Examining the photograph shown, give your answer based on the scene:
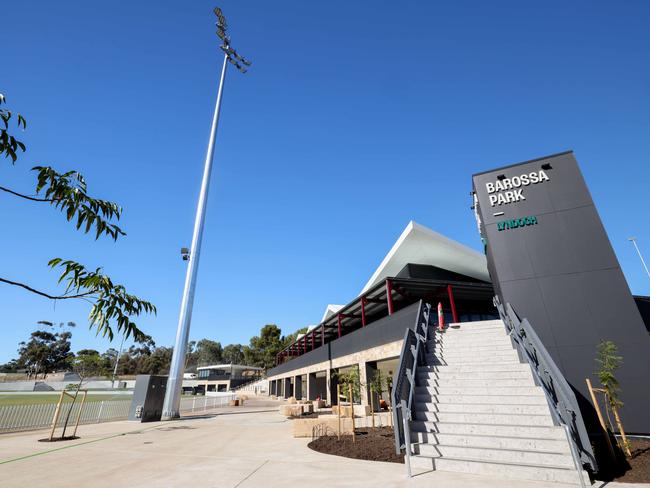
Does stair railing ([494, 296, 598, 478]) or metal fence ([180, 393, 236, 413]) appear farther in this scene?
metal fence ([180, 393, 236, 413])

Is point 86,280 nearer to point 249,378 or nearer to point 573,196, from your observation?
point 573,196

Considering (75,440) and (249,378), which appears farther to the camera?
(249,378)

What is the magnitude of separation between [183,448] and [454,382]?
7.37 m

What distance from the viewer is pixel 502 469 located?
201 inches

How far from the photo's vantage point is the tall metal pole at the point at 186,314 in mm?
17047

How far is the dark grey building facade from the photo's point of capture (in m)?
8.27

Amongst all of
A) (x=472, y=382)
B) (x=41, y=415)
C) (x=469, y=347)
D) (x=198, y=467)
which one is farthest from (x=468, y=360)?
(x=41, y=415)

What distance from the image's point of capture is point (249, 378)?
8300 centimetres

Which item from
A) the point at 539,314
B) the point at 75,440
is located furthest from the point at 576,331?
the point at 75,440

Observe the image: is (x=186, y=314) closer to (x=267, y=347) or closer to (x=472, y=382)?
(x=472, y=382)

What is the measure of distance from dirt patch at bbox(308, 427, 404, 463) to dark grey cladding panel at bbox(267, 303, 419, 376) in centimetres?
535

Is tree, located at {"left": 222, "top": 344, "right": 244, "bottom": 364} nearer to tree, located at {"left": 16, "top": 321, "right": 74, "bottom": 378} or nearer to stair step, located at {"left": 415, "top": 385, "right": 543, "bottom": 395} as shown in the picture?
tree, located at {"left": 16, "top": 321, "right": 74, "bottom": 378}

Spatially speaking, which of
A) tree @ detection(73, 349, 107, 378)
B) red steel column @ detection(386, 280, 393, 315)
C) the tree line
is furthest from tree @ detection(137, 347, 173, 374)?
red steel column @ detection(386, 280, 393, 315)

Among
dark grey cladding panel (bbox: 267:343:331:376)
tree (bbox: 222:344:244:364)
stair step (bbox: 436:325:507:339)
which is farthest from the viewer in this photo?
tree (bbox: 222:344:244:364)
